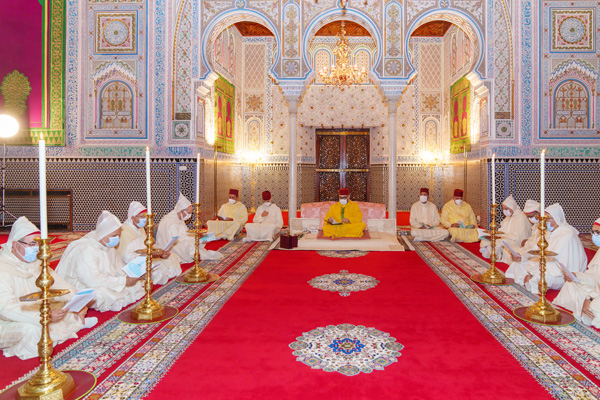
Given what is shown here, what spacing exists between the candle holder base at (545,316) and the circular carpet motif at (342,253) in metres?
2.72

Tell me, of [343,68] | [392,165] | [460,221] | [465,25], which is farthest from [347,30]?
[460,221]

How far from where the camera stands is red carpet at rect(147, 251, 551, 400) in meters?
2.22

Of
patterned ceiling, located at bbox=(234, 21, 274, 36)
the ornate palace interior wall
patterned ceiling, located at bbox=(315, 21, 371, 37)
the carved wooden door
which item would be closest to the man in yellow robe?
the ornate palace interior wall

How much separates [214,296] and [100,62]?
5.88m

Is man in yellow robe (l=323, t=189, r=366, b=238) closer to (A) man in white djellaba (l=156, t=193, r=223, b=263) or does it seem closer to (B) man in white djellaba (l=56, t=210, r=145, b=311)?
(A) man in white djellaba (l=156, t=193, r=223, b=263)

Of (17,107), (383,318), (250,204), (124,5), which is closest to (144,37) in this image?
(124,5)

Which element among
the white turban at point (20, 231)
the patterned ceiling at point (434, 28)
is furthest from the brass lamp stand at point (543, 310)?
the patterned ceiling at point (434, 28)

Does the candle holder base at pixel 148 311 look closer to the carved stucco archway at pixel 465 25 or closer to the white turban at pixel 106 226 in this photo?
the white turban at pixel 106 226

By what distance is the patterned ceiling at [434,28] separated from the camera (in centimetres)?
1062

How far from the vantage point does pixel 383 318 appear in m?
3.31

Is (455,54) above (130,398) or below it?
above

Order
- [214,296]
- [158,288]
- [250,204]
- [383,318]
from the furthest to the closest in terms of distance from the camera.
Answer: [250,204]
[158,288]
[214,296]
[383,318]

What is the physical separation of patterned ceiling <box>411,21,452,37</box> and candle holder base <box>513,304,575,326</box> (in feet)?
29.1

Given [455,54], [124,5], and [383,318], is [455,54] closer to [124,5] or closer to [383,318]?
[124,5]
